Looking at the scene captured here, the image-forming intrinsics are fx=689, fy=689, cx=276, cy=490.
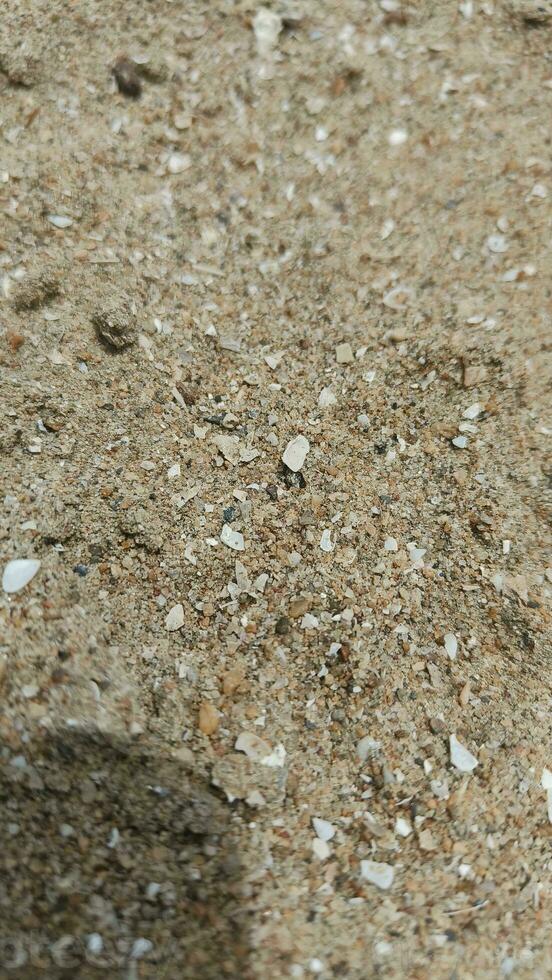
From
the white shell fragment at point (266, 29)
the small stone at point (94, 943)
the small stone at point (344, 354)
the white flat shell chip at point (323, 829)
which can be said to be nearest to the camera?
the small stone at point (94, 943)

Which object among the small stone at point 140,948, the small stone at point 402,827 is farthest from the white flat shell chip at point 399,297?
the small stone at point 140,948

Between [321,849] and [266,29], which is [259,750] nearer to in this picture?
[321,849]

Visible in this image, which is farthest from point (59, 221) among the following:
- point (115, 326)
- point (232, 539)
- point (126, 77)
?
point (232, 539)

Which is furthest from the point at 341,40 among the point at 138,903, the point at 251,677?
the point at 138,903

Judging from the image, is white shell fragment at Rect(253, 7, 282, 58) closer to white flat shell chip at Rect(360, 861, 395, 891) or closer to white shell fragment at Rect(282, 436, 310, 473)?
white shell fragment at Rect(282, 436, 310, 473)

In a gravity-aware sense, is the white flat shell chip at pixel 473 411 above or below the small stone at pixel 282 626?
above

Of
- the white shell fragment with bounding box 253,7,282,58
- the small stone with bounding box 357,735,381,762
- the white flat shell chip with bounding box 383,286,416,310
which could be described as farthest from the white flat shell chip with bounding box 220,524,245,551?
the white shell fragment with bounding box 253,7,282,58

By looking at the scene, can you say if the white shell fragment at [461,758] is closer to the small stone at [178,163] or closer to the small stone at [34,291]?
the small stone at [34,291]

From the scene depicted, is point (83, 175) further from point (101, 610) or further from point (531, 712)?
point (531, 712)
